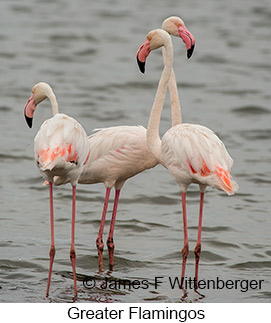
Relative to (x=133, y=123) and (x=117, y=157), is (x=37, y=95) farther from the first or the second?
(x=133, y=123)

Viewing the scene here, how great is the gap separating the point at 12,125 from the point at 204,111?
12.2 ft

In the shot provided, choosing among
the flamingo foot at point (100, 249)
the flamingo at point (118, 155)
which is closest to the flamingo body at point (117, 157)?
the flamingo at point (118, 155)

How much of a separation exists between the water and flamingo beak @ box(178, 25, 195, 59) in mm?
2117

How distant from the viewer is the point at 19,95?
51.0ft

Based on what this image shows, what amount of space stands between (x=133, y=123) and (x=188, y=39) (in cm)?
610

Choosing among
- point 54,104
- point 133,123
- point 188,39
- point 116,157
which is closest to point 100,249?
point 116,157

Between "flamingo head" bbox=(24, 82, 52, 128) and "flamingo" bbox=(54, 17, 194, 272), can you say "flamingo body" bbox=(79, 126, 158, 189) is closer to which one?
"flamingo" bbox=(54, 17, 194, 272)

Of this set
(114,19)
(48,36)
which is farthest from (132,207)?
(114,19)

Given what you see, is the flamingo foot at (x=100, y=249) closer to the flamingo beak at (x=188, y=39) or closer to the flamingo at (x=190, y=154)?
the flamingo at (x=190, y=154)

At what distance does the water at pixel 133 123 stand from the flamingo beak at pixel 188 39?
212 cm

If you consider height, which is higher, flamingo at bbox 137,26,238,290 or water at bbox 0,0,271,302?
flamingo at bbox 137,26,238,290

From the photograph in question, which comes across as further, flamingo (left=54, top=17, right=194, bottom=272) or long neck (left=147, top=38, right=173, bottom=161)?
flamingo (left=54, top=17, right=194, bottom=272)

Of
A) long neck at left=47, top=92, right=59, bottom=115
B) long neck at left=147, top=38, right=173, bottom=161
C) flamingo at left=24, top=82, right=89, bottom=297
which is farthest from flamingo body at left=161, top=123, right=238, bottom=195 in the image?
long neck at left=47, top=92, right=59, bottom=115

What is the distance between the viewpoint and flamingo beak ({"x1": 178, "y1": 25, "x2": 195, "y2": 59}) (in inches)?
292
